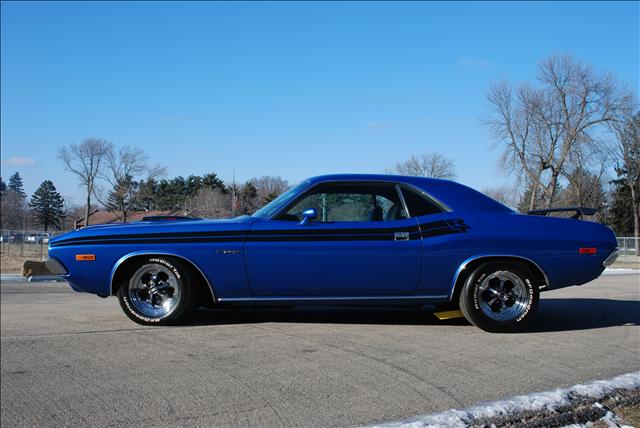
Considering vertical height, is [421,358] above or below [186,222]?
below

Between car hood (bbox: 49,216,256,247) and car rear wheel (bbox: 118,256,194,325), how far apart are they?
274 millimetres

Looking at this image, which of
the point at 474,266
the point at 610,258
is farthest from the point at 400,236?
the point at 610,258

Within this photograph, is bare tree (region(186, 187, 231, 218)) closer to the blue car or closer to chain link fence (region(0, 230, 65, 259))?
the blue car

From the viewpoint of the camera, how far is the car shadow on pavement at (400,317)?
19.8ft

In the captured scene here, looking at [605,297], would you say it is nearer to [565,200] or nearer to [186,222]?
[186,222]

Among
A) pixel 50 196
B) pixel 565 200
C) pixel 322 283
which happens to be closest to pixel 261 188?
pixel 322 283

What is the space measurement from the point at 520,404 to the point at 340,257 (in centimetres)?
245

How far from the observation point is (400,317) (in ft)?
21.1

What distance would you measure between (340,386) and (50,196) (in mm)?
94821

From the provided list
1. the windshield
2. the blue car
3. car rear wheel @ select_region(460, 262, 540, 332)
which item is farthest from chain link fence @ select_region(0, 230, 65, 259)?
car rear wheel @ select_region(460, 262, 540, 332)

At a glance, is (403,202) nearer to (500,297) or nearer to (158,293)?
(500,297)

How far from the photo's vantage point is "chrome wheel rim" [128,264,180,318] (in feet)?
18.8

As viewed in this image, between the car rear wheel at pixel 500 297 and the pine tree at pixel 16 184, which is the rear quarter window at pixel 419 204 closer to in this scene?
the car rear wheel at pixel 500 297

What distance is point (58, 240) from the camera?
19.2 feet
